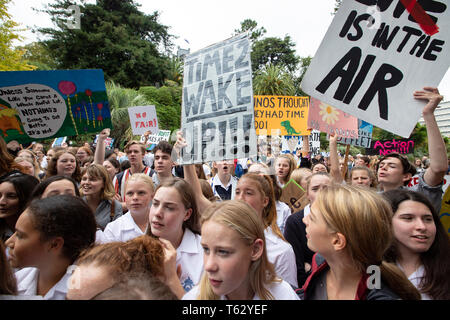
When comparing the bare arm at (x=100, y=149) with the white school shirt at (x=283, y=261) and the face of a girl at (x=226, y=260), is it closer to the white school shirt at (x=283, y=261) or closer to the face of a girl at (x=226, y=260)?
the white school shirt at (x=283, y=261)

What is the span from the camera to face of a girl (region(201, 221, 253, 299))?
5.16ft

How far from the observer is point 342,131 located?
5.20 metres

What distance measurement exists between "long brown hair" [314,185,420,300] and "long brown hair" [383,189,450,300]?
46cm

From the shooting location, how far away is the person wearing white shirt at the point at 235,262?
5.21ft

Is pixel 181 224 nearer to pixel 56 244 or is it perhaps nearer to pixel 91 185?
pixel 56 244

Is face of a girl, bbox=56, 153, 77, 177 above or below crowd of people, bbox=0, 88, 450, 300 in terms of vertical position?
above

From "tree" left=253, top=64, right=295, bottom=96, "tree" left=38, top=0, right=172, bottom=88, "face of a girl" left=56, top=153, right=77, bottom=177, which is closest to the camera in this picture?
"face of a girl" left=56, top=153, right=77, bottom=177

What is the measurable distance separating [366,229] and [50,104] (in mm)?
4112

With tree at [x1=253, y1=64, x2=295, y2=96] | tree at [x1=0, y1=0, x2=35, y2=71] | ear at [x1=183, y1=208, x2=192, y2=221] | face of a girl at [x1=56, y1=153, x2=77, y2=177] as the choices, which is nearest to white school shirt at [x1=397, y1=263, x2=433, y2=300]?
ear at [x1=183, y1=208, x2=192, y2=221]

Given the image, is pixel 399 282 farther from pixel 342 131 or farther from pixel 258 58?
pixel 258 58

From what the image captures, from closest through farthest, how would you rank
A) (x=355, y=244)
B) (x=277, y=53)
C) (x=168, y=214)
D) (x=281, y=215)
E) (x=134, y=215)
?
1. (x=355, y=244)
2. (x=168, y=214)
3. (x=134, y=215)
4. (x=281, y=215)
5. (x=277, y=53)

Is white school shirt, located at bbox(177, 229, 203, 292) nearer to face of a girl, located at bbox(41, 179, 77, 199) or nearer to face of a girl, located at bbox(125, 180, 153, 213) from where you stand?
face of a girl, located at bbox(125, 180, 153, 213)

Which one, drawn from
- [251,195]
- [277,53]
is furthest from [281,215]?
[277,53]

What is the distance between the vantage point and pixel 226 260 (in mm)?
1610
